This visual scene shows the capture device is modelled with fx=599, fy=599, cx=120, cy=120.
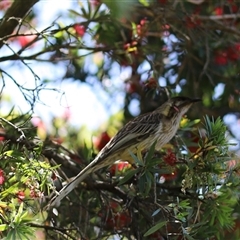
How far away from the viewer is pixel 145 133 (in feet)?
10.3

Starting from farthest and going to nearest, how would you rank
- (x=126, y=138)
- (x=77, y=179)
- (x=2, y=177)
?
1. (x=126, y=138)
2. (x=77, y=179)
3. (x=2, y=177)

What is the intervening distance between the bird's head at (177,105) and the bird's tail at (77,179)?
0.59 m

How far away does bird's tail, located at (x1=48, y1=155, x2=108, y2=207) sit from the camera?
244 cm

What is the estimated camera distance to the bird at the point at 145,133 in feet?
9.41

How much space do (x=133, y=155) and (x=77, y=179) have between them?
56 cm

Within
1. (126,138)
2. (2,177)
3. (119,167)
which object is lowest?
(119,167)

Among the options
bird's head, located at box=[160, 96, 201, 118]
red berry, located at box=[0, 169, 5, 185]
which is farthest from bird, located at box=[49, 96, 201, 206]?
red berry, located at box=[0, 169, 5, 185]

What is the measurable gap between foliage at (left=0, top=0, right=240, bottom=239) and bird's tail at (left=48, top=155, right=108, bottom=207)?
0.05 meters

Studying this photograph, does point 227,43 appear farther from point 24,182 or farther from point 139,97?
point 24,182

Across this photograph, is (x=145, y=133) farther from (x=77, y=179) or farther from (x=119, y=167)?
(x=77, y=179)

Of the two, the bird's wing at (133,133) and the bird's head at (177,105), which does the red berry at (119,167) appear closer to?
the bird's wing at (133,133)

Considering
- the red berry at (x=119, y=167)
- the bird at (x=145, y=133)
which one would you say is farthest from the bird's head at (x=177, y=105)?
the red berry at (x=119, y=167)

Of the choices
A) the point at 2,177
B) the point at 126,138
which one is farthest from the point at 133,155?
the point at 126,138

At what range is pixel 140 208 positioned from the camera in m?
2.49
